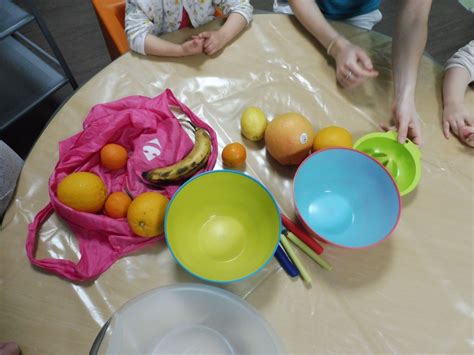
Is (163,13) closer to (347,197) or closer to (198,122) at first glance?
(198,122)

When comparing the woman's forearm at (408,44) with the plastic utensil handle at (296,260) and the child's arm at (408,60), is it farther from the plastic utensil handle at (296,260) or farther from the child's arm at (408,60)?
the plastic utensil handle at (296,260)

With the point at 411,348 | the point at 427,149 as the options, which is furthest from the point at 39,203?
the point at 427,149

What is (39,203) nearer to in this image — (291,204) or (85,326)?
(85,326)

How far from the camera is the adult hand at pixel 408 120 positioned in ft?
2.30

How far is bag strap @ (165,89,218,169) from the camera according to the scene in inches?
26.8

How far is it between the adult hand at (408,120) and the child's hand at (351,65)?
0.10 meters

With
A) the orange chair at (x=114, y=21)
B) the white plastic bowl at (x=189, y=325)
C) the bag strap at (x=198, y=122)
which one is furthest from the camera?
the orange chair at (x=114, y=21)

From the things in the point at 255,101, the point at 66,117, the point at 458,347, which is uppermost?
the point at 66,117

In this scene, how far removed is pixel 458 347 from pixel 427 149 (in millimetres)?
400

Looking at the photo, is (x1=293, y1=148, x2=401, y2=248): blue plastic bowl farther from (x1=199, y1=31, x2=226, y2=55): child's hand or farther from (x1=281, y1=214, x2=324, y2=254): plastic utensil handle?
(x1=199, y1=31, x2=226, y2=55): child's hand

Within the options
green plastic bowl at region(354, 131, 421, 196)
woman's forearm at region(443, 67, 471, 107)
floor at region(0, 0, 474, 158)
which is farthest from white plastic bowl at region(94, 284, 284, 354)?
floor at region(0, 0, 474, 158)

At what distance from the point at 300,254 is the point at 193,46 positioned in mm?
552

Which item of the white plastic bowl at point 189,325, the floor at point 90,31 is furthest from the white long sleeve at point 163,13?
the floor at point 90,31

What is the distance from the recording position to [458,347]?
53 cm
